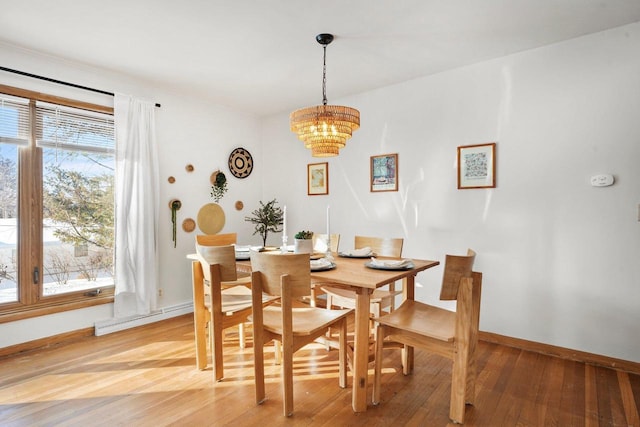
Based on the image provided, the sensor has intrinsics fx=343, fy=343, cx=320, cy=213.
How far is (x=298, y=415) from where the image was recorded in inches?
74.2

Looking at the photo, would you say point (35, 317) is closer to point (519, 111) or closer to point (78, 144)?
point (78, 144)

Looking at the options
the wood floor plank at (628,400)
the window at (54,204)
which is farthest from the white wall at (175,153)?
the wood floor plank at (628,400)

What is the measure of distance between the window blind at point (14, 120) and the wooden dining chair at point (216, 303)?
1.78 m

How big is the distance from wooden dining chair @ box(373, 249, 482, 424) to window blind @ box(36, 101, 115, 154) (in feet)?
9.68

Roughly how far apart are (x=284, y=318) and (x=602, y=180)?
243 cm

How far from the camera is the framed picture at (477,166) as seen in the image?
292 cm

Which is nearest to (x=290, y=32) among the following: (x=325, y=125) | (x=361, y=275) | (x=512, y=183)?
(x=325, y=125)

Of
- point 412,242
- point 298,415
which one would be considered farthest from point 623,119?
point 298,415

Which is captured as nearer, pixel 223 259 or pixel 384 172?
pixel 223 259

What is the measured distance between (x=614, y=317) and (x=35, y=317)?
174 inches

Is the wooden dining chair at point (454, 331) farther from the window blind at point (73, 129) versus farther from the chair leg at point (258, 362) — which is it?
the window blind at point (73, 129)

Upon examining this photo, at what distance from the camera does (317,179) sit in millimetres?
4152

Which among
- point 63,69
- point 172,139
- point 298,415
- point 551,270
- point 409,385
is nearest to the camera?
point 298,415

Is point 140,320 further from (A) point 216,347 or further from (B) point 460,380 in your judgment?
(B) point 460,380
